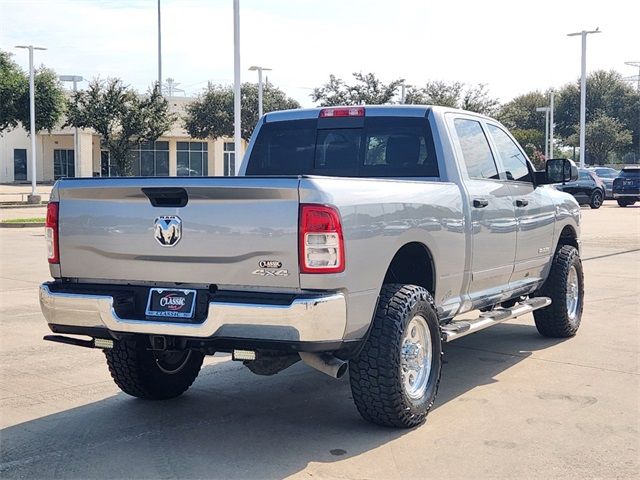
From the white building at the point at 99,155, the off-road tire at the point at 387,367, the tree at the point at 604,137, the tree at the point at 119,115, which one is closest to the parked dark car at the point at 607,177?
the tree at the point at 119,115

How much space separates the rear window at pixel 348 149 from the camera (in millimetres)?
6812

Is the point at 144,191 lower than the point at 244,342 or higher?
higher

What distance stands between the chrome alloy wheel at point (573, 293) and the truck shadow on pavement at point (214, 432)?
187 cm

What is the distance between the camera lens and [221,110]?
5731cm

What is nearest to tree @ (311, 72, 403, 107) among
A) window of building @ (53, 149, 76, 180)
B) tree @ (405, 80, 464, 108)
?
tree @ (405, 80, 464, 108)

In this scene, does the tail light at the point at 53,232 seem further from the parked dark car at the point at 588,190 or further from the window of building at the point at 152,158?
the window of building at the point at 152,158

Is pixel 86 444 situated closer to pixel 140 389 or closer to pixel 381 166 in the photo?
pixel 140 389

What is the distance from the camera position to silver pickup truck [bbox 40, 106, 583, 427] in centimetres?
487

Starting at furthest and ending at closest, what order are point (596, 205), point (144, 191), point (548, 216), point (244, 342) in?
point (596, 205) → point (548, 216) → point (144, 191) → point (244, 342)

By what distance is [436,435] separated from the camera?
5.52m

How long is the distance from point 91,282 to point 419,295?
2107mm

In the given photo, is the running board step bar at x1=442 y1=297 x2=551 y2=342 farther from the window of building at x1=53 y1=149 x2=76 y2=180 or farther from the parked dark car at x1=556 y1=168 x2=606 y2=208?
the window of building at x1=53 y1=149 x2=76 y2=180

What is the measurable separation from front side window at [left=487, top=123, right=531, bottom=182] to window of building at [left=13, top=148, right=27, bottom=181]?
6340 cm

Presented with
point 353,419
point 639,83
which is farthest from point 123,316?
point 639,83
